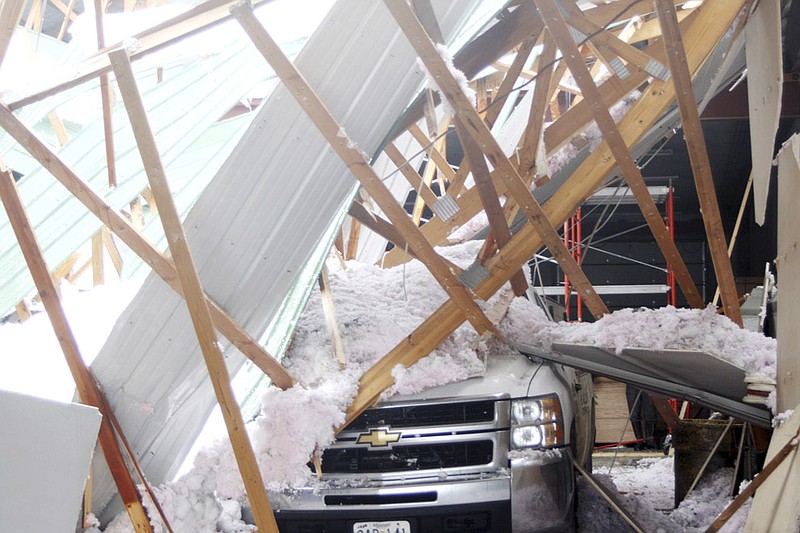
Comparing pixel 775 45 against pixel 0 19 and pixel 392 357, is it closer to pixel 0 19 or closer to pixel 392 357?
pixel 392 357

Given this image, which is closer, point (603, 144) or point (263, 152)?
point (263, 152)

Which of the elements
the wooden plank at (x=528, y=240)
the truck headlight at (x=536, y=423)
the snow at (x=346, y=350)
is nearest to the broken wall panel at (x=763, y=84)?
the wooden plank at (x=528, y=240)

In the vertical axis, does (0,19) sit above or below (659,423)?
above

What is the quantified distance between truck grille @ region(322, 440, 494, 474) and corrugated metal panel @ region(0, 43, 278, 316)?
7.61 ft

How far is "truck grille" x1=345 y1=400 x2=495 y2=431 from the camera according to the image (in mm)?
4441

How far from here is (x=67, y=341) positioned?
4.00 meters

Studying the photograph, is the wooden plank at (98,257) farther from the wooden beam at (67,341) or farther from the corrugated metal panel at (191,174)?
the wooden beam at (67,341)

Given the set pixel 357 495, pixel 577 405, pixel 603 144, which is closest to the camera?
pixel 357 495

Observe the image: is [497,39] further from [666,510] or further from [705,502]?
[666,510]

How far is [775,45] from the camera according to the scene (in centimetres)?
454

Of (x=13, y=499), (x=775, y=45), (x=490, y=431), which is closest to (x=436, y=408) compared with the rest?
(x=490, y=431)

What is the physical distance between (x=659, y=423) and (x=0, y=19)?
440 inches

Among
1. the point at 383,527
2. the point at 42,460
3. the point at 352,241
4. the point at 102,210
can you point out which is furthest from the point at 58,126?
the point at 42,460

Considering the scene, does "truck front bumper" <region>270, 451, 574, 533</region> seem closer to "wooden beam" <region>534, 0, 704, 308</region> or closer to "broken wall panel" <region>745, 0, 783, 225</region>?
"wooden beam" <region>534, 0, 704, 308</region>
